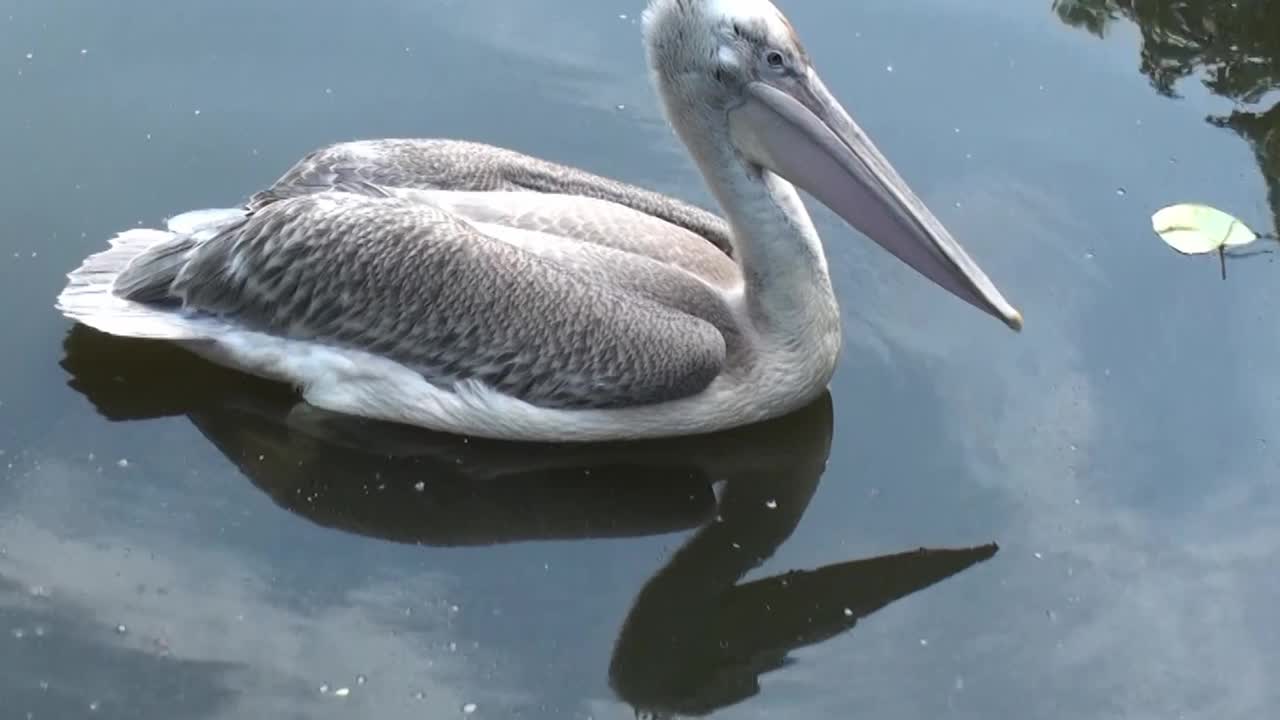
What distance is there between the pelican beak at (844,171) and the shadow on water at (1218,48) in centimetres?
207

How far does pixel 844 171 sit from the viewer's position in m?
4.05

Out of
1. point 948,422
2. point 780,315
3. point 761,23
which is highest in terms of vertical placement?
point 761,23

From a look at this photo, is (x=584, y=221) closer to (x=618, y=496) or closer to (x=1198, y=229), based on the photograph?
(x=618, y=496)

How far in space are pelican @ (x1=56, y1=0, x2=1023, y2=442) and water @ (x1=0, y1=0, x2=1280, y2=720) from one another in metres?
0.19

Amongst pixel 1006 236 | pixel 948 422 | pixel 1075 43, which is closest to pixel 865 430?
pixel 948 422

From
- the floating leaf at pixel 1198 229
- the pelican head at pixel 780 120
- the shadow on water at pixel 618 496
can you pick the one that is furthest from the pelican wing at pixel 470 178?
the floating leaf at pixel 1198 229

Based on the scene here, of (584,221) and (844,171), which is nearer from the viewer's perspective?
(844,171)

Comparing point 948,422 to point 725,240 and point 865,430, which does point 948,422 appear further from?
point 725,240

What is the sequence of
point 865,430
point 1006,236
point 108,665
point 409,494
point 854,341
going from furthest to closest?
point 1006,236, point 854,341, point 865,430, point 409,494, point 108,665

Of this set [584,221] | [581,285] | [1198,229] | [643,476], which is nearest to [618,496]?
[643,476]

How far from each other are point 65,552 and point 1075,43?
4.35 meters

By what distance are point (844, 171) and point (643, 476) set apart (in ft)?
3.28

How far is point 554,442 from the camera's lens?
4.19m

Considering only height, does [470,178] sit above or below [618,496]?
above
